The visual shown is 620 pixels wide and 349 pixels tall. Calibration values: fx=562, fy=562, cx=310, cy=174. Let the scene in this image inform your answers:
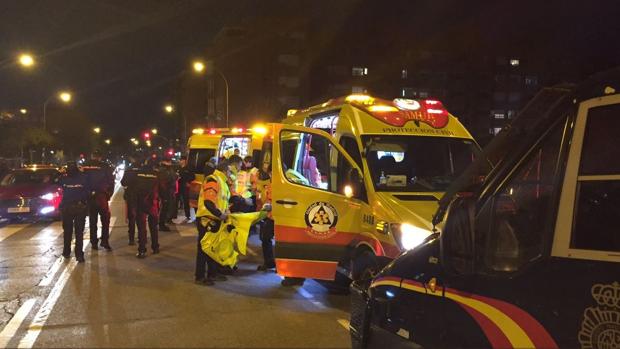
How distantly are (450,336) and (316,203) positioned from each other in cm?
415

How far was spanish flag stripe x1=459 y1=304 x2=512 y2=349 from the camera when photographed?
236 cm

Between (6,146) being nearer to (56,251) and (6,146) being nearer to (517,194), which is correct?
(56,251)

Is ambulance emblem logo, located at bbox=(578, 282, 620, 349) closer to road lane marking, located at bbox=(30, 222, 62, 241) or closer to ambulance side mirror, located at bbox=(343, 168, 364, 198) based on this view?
ambulance side mirror, located at bbox=(343, 168, 364, 198)

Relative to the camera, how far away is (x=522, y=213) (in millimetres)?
2541

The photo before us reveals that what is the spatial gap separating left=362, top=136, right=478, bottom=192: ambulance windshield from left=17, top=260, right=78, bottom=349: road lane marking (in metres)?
3.81

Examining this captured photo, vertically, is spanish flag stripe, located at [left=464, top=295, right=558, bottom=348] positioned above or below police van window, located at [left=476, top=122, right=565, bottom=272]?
below

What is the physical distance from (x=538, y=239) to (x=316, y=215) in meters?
4.40

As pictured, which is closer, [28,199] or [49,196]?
[28,199]

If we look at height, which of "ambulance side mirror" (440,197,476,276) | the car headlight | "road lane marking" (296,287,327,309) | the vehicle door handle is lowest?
"road lane marking" (296,287,327,309)

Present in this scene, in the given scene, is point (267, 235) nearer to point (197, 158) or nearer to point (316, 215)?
point (316, 215)

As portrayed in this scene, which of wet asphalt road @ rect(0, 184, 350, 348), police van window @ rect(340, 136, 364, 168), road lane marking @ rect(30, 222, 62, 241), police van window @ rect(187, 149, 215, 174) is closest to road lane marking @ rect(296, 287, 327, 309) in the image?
wet asphalt road @ rect(0, 184, 350, 348)

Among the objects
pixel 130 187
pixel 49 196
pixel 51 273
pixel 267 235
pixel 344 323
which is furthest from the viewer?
pixel 49 196

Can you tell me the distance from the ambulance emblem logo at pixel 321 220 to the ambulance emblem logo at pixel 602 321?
4572mm

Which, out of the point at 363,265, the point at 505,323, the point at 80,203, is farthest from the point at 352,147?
the point at 80,203
